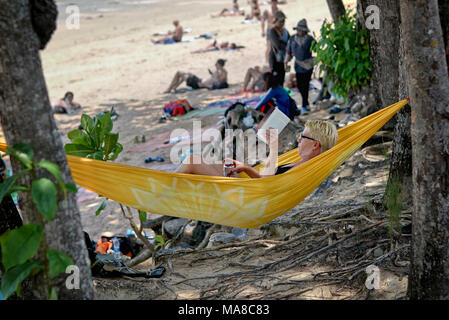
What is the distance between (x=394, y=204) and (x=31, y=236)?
192 centimetres

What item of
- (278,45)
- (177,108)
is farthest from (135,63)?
(278,45)

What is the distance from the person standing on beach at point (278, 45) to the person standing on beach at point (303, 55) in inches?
4.7

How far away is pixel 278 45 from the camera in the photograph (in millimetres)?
6918

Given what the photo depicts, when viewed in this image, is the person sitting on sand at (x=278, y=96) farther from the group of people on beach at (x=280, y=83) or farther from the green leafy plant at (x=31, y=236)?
the green leafy plant at (x=31, y=236)

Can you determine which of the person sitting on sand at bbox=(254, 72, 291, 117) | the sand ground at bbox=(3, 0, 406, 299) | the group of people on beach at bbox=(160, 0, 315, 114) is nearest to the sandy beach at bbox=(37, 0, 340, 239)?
the sand ground at bbox=(3, 0, 406, 299)

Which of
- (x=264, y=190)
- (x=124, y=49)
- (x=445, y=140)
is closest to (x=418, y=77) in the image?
(x=445, y=140)

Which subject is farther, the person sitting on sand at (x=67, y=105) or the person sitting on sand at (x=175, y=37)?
the person sitting on sand at (x=175, y=37)

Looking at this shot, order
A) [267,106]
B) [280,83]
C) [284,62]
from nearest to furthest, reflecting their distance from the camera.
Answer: [267,106], [280,83], [284,62]

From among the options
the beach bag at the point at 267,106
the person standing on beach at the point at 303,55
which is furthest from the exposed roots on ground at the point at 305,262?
the person standing on beach at the point at 303,55

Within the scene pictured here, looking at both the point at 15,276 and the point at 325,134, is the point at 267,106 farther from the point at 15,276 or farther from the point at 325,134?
the point at 15,276

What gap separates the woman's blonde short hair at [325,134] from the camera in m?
2.93

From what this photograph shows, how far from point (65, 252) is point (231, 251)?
1288 millimetres

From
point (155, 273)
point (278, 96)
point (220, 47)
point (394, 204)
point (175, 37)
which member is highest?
point (175, 37)
